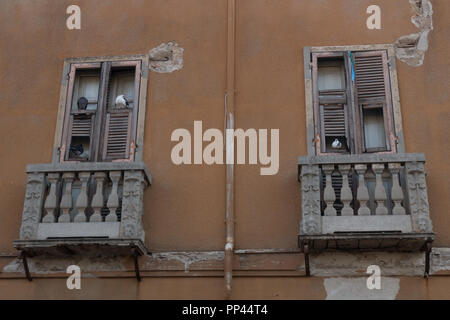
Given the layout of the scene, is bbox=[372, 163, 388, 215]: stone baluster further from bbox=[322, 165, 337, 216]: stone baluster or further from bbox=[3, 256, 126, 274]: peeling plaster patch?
bbox=[3, 256, 126, 274]: peeling plaster patch

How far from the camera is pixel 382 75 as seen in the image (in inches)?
433

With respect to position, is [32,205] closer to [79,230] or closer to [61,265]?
[79,230]

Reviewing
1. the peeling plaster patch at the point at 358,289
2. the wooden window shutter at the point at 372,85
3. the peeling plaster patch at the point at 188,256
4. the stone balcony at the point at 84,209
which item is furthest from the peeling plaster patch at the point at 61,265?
the wooden window shutter at the point at 372,85

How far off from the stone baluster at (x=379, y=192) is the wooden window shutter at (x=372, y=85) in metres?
0.70

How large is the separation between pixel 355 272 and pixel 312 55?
329cm

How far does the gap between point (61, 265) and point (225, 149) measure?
8.79 ft

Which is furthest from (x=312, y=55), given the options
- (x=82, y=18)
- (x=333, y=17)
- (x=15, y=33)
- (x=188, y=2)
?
(x=15, y=33)

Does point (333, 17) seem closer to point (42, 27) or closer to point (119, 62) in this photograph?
point (119, 62)

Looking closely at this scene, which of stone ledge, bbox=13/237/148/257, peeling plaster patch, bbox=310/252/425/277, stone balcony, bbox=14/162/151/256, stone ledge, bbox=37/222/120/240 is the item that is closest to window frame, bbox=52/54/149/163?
stone balcony, bbox=14/162/151/256

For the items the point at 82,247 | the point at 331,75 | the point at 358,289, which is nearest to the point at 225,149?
the point at 331,75

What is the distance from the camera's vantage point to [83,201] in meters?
10.1
